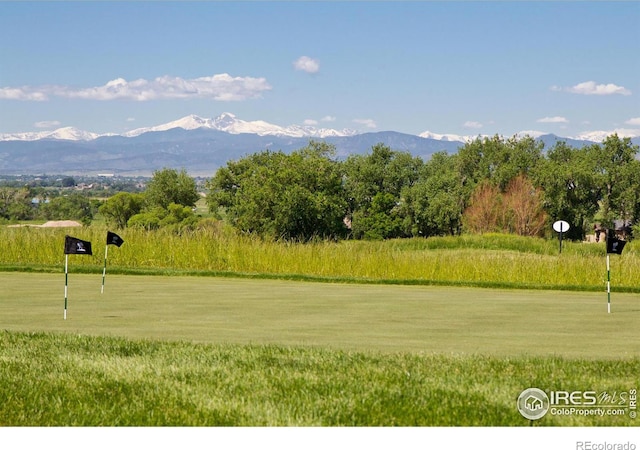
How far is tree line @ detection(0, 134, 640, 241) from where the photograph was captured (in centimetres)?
7394

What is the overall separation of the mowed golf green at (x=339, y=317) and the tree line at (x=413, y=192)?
5457 cm

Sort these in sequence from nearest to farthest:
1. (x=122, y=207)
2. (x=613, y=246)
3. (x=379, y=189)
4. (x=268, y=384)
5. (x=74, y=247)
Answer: (x=268, y=384) → (x=74, y=247) → (x=613, y=246) → (x=379, y=189) → (x=122, y=207)

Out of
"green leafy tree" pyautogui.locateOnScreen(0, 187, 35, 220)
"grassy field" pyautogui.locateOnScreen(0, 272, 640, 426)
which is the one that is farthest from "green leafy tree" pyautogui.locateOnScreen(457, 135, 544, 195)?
"grassy field" pyautogui.locateOnScreen(0, 272, 640, 426)

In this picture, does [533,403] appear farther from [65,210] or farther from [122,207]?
[65,210]

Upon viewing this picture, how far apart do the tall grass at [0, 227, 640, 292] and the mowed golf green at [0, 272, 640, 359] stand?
16.2 feet

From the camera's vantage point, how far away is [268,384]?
24.5 feet

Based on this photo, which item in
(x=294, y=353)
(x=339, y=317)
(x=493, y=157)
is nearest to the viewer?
(x=294, y=353)

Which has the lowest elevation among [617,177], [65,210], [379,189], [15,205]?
[65,210]

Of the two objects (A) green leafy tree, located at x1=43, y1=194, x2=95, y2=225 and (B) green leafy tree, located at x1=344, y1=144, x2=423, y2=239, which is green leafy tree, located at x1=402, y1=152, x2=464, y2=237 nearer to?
(B) green leafy tree, located at x1=344, y1=144, x2=423, y2=239

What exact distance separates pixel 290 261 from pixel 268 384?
49.0 feet

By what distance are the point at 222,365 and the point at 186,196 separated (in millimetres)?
96081

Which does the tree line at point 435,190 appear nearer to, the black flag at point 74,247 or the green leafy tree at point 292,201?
the green leafy tree at point 292,201

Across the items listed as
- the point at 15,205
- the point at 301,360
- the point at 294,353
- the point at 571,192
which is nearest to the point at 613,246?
the point at 294,353
